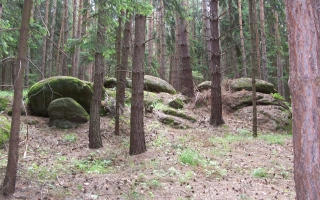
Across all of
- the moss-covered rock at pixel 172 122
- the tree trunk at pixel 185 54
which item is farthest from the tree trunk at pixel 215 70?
the tree trunk at pixel 185 54

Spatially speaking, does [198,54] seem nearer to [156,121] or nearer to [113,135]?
[156,121]

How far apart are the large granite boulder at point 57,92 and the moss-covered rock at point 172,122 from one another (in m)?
3.35

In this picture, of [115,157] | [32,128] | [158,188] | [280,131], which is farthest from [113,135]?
[280,131]

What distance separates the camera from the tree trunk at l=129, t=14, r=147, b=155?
8031 mm

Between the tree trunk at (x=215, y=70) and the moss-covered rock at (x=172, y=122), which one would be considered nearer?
the moss-covered rock at (x=172, y=122)

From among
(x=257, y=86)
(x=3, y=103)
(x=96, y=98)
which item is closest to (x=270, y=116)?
(x=257, y=86)

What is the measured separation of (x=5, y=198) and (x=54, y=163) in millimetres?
2435

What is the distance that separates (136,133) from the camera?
8.09m

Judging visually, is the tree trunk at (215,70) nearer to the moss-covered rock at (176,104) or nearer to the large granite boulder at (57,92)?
the moss-covered rock at (176,104)

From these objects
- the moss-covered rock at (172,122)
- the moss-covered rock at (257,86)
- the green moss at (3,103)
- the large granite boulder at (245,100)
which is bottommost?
the moss-covered rock at (172,122)

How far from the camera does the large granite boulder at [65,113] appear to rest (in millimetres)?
10500

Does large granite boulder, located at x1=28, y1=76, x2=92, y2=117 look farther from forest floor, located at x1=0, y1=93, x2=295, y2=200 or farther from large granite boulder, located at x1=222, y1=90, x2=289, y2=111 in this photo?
large granite boulder, located at x1=222, y1=90, x2=289, y2=111

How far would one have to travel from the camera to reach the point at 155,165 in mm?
7160

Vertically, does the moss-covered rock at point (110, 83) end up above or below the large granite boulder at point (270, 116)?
above
